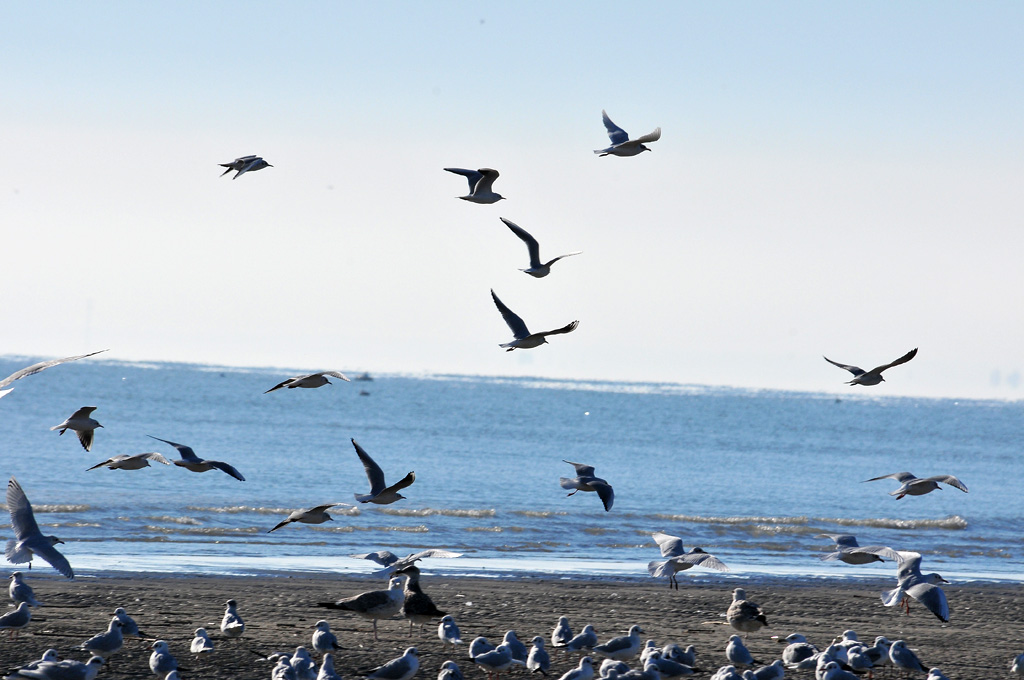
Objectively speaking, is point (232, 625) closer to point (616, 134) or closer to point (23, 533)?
point (23, 533)

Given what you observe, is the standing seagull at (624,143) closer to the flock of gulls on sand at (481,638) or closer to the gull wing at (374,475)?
the flock of gulls on sand at (481,638)

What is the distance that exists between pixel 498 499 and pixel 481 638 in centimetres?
2445

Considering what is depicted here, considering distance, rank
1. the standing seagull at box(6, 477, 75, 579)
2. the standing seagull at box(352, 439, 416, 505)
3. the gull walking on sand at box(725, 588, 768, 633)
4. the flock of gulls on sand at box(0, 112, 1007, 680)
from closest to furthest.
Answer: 1. the standing seagull at box(6, 477, 75, 579)
2. the flock of gulls on sand at box(0, 112, 1007, 680)
3. the standing seagull at box(352, 439, 416, 505)
4. the gull walking on sand at box(725, 588, 768, 633)

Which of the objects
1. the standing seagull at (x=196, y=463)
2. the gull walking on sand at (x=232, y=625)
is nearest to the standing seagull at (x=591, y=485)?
the standing seagull at (x=196, y=463)

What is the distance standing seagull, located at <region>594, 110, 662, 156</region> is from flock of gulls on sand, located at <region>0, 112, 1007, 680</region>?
1 cm

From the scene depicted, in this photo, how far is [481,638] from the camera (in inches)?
462

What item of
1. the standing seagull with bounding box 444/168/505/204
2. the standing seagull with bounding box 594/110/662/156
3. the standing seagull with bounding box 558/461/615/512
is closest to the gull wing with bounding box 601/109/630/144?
the standing seagull with bounding box 594/110/662/156

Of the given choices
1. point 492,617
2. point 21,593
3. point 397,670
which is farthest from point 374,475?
point 21,593

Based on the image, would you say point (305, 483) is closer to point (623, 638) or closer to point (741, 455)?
point (623, 638)

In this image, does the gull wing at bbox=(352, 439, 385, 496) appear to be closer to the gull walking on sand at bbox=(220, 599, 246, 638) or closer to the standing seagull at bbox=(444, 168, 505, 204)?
the gull walking on sand at bbox=(220, 599, 246, 638)

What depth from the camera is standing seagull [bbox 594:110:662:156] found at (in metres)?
12.3

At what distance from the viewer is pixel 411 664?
434 inches

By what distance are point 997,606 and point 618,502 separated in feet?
66.7

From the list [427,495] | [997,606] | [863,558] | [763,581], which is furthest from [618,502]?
[863,558]
